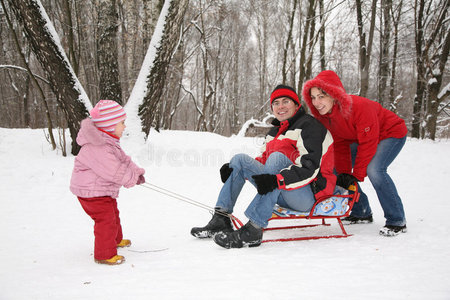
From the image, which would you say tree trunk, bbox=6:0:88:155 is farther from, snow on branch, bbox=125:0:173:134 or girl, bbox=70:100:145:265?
girl, bbox=70:100:145:265

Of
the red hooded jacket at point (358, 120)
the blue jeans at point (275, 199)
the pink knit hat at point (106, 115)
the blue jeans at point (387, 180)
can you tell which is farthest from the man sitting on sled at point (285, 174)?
the pink knit hat at point (106, 115)

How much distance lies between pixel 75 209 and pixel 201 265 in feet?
8.69

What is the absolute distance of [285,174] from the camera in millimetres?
2275

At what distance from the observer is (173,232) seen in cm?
306

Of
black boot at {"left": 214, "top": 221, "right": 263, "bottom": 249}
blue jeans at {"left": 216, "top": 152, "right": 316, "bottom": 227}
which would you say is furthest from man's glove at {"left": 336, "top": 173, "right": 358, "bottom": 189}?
black boot at {"left": 214, "top": 221, "right": 263, "bottom": 249}

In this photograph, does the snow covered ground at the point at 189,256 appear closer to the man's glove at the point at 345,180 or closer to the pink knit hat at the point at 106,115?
the man's glove at the point at 345,180

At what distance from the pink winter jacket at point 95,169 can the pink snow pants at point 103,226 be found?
0.06 metres

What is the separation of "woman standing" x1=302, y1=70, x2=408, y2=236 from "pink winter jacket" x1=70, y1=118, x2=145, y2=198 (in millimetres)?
1907

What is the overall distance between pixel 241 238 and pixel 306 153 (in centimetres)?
92

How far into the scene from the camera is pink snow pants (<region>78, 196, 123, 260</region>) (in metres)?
2.14

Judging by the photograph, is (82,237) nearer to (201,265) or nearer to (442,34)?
(201,265)

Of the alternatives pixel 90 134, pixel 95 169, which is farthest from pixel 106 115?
A: pixel 95 169

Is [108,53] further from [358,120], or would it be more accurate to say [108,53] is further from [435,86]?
[435,86]

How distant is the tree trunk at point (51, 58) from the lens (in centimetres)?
477
